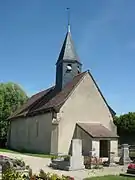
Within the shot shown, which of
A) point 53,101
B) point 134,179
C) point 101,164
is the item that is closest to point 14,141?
point 53,101

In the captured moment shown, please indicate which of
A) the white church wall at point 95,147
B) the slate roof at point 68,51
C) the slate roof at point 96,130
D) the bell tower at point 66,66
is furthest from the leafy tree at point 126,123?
the white church wall at point 95,147

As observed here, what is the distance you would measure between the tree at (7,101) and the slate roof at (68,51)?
19017 millimetres

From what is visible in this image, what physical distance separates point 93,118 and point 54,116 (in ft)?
16.6

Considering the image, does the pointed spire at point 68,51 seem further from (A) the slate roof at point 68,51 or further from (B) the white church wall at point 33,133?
(B) the white church wall at point 33,133

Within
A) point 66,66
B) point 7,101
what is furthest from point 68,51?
point 7,101

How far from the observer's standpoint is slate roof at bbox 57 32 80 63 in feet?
125

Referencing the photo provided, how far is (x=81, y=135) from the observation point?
32.1m

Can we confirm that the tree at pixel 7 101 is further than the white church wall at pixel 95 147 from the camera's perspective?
Yes

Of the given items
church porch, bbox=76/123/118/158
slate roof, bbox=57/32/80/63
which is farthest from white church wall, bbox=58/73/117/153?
slate roof, bbox=57/32/80/63

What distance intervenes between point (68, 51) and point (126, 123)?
44.6 feet

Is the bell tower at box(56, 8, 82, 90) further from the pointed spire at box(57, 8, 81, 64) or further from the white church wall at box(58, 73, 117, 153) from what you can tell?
the white church wall at box(58, 73, 117, 153)

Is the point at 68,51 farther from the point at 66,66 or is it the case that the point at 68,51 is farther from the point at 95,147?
the point at 95,147

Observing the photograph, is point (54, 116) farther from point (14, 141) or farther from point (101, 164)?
point (14, 141)

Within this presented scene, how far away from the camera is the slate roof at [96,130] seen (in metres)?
30.6
